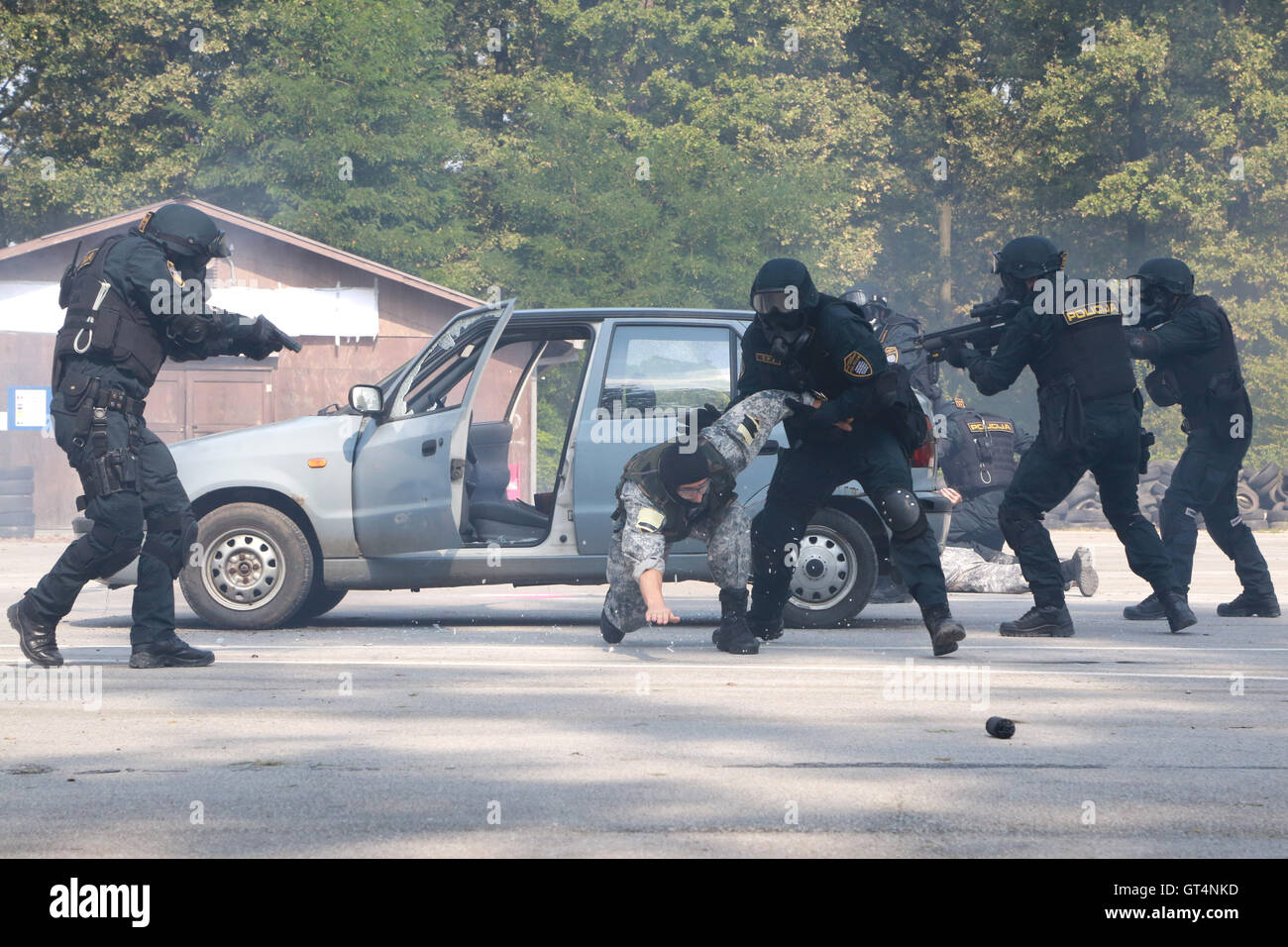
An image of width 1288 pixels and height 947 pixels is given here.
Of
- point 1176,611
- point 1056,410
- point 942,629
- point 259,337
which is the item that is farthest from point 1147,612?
point 259,337

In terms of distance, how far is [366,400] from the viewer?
342 inches

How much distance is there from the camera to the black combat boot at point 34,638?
22.2 feet

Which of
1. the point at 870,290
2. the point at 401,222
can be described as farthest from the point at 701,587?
the point at 401,222

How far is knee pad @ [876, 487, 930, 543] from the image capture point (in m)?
6.97

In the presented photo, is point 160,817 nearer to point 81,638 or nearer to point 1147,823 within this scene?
point 1147,823

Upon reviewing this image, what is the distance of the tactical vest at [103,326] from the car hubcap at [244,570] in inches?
80.3

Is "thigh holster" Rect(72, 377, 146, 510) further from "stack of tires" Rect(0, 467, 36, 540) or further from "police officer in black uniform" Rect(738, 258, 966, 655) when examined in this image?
"stack of tires" Rect(0, 467, 36, 540)

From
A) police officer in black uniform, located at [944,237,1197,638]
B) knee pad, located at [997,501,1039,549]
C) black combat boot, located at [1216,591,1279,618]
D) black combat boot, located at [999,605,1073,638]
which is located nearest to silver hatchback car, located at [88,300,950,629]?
knee pad, located at [997,501,1039,549]

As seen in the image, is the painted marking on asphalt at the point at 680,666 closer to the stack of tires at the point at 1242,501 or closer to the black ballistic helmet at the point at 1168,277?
the black ballistic helmet at the point at 1168,277

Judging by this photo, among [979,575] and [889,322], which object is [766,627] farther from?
[979,575]

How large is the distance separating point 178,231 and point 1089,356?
15.9ft

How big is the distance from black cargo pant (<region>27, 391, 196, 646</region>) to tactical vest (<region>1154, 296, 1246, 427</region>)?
6.03 m

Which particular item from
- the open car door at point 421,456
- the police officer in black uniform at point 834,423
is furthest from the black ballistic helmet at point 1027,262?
the open car door at point 421,456

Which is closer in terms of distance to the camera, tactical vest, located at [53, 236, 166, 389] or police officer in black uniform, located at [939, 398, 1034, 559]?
tactical vest, located at [53, 236, 166, 389]
